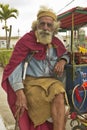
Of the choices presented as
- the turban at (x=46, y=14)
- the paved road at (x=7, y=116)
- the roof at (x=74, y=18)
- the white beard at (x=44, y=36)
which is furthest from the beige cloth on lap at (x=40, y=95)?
the paved road at (x=7, y=116)

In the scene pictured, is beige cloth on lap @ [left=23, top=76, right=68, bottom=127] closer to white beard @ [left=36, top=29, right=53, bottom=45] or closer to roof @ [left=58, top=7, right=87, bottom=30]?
white beard @ [left=36, top=29, right=53, bottom=45]

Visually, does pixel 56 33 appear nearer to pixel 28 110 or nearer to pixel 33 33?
pixel 33 33

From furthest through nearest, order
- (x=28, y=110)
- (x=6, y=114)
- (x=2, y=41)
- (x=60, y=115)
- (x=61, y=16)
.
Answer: (x=2, y=41) < (x=6, y=114) < (x=61, y=16) < (x=28, y=110) < (x=60, y=115)

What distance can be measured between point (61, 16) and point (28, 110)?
1324 mm

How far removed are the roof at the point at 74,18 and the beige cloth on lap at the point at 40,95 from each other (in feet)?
2.88

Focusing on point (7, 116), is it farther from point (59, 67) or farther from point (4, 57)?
point (4, 57)

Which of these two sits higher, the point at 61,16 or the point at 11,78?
the point at 61,16

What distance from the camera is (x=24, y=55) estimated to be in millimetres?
4004

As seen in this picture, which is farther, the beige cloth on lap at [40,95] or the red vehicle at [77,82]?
the red vehicle at [77,82]

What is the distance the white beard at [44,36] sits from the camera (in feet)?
13.2

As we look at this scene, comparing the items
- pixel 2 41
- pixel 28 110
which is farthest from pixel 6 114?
pixel 2 41

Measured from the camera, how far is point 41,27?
4074 millimetres

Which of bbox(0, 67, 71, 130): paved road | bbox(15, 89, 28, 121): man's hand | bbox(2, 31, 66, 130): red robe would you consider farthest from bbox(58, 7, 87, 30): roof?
bbox(0, 67, 71, 130): paved road

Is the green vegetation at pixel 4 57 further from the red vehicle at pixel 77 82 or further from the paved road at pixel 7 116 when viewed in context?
the red vehicle at pixel 77 82
